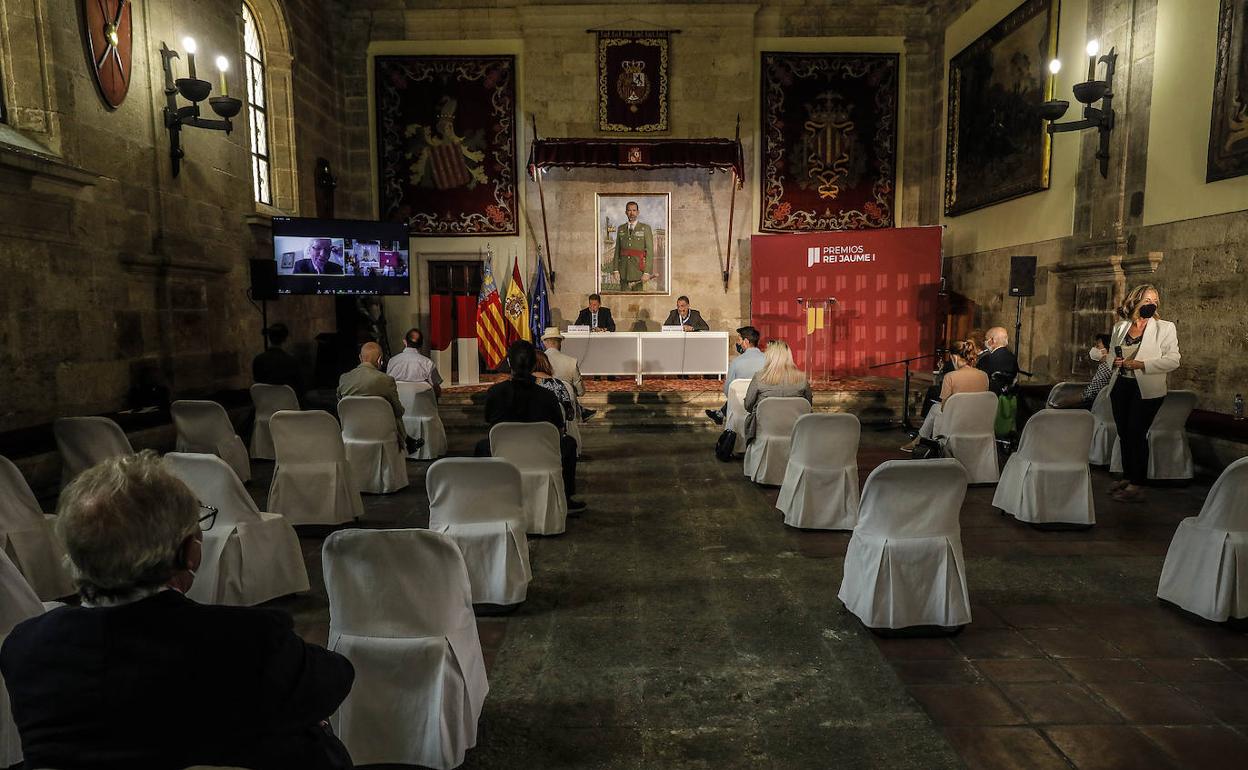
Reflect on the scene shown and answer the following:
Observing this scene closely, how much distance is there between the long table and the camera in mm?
10039

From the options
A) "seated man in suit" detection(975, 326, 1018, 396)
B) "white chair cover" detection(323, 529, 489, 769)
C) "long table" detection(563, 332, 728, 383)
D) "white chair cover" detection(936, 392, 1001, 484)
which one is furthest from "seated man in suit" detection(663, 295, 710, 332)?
"white chair cover" detection(323, 529, 489, 769)

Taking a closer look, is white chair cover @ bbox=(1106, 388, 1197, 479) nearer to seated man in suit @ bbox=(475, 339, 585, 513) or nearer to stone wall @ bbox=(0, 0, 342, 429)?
seated man in suit @ bbox=(475, 339, 585, 513)

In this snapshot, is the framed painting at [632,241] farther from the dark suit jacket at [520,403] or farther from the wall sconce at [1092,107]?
the dark suit jacket at [520,403]

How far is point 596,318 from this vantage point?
10.7 metres

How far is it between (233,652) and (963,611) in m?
2.96

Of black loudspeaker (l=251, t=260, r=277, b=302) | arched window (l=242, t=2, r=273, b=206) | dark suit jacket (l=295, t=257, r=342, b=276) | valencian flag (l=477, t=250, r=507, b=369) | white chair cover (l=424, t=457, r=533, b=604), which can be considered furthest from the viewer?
valencian flag (l=477, t=250, r=507, b=369)

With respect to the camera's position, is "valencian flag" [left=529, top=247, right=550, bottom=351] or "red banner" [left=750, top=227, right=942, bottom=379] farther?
"valencian flag" [left=529, top=247, right=550, bottom=351]

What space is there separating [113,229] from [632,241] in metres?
7.37

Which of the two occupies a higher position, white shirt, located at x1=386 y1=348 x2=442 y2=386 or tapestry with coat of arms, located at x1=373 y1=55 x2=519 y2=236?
tapestry with coat of arms, located at x1=373 y1=55 x2=519 y2=236

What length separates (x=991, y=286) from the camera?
9828mm

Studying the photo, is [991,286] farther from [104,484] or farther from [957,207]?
[104,484]

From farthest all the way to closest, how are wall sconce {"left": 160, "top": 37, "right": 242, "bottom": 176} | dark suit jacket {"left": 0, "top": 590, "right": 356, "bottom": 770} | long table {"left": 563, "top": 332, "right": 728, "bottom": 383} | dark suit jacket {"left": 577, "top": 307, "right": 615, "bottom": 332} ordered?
dark suit jacket {"left": 577, "top": 307, "right": 615, "bottom": 332} → long table {"left": 563, "top": 332, "right": 728, "bottom": 383} → wall sconce {"left": 160, "top": 37, "right": 242, "bottom": 176} → dark suit jacket {"left": 0, "top": 590, "right": 356, "bottom": 770}

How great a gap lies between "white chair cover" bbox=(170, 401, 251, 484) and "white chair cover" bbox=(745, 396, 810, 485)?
418 cm

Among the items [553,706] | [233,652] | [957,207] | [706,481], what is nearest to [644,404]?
[706,481]
